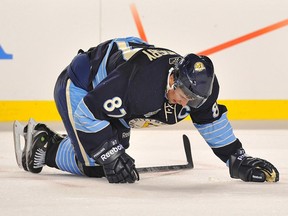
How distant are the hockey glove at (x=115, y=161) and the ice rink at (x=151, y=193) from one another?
43 millimetres

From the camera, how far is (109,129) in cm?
296

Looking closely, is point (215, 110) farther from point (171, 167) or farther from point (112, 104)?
point (171, 167)

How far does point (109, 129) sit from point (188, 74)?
0.39m

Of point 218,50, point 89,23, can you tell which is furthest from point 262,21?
point 89,23

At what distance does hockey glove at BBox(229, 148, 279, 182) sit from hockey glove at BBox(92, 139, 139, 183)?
0.43 metres

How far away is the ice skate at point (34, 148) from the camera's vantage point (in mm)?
3494

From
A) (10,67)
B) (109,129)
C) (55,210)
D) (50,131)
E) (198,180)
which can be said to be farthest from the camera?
(10,67)

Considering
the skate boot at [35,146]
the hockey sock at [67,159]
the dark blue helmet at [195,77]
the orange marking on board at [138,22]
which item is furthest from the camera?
the orange marking on board at [138,22]

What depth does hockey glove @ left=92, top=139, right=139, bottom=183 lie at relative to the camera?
2.94 meters

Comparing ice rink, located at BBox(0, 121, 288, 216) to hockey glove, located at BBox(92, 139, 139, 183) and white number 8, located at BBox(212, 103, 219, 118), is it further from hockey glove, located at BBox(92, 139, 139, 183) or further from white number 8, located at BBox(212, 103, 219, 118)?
white number 8, located at BBox(212, 103, 219, 118)

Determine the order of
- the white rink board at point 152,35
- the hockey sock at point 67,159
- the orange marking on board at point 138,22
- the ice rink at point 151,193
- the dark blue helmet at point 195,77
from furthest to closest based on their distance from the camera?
the orange marking on board at point 138,22, the white rink board at point 152,35, the hockey sock at point 67,159, the dark blue helmet at point 195,77, the ice rink at point 151,193

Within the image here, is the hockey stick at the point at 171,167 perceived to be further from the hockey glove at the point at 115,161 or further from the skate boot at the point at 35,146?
the hockey glove at the point at 115,161

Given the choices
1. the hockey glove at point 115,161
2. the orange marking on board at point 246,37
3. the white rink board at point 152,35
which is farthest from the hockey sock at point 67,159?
the orange marking on board at point 246,37

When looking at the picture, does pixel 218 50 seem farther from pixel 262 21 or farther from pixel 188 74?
pixel 188 74
